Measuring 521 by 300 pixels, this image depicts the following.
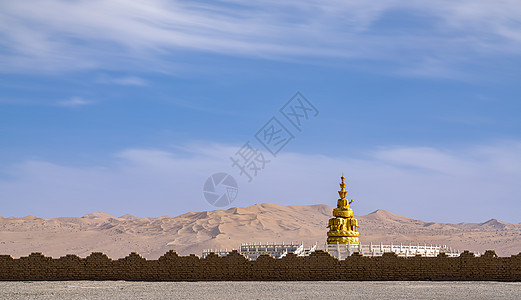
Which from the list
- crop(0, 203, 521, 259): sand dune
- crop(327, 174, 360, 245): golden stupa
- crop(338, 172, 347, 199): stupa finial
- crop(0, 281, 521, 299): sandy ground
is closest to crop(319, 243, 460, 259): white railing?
crop(327, 174, 360, 245): golden stupa

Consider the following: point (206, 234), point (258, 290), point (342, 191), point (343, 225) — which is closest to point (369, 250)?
point (343, 225)

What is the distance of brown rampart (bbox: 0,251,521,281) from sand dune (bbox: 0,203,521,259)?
5743 cm

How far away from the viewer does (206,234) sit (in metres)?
102

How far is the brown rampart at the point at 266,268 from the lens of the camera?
26594mm

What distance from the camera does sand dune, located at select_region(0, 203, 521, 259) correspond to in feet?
310

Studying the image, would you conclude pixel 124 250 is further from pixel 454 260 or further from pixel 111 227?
pixel 454 260

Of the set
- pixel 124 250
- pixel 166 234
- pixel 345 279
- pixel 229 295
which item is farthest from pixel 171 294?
pixel 166 234

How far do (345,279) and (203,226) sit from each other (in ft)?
275

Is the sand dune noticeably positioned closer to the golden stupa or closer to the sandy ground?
the golden stupa

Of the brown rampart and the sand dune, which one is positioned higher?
the sand dune

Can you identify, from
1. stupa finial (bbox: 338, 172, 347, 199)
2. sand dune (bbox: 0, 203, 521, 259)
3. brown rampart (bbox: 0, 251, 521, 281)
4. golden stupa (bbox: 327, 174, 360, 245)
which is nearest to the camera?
brown rampart (bbox: 0, 251, 521, 281)

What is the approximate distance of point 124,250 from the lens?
93.8 meters

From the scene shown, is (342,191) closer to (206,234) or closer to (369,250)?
(369,250)

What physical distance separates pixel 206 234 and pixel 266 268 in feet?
247
